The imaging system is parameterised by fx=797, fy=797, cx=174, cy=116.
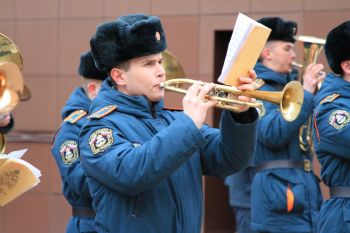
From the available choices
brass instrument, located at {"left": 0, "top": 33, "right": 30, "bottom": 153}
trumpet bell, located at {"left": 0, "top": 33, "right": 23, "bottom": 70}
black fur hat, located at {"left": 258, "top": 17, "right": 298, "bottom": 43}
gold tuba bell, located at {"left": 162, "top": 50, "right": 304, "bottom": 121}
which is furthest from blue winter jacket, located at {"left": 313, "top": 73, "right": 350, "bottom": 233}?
brass instrument, located at {"left": 0, "top": 33, "right": 30, "bottom": 153}

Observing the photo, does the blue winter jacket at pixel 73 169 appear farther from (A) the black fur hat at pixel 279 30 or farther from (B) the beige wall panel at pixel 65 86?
(B) the beige wall panel at pixel 65 86

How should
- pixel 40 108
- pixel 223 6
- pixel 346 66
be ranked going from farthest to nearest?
pixel 40 108 < pixel 223 6 < pixel 346 66

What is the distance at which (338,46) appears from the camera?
16.8 feet

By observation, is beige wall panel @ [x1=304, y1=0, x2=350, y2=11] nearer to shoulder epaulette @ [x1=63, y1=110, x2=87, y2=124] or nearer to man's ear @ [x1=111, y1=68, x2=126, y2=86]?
shoulder epaulette @ [x1=63, y1=110, x2=87, y2=124]

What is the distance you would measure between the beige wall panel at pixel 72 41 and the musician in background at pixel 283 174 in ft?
11.4

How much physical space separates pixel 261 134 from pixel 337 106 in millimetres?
1429

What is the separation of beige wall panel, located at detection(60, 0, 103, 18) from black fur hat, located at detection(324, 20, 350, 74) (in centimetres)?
467

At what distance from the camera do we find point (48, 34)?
9.66 meters

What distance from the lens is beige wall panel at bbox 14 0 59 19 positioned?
9609 millimetres

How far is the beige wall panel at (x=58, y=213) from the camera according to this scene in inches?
374

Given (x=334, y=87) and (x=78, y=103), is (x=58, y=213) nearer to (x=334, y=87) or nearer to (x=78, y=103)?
(x=78, y=103)

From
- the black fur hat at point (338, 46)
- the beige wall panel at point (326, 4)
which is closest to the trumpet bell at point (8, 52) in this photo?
the black fur hat at point (338, 46)

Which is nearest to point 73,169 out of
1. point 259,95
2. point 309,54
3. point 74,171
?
point 74,171

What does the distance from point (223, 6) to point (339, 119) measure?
4201mm
